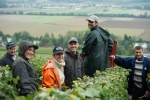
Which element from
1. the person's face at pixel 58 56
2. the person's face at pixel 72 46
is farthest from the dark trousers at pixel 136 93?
the person's face at pixel 58 56

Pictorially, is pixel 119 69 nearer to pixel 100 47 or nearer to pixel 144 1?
pixel 100 47

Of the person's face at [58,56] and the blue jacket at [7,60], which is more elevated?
the person's face at [58,56]

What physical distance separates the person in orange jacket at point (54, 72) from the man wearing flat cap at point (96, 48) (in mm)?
1881

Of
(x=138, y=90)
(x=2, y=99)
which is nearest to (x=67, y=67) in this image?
(x=2, y=99)

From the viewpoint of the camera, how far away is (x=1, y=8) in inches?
Answer: 3895

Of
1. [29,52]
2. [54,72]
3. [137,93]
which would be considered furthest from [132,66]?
[29,52]

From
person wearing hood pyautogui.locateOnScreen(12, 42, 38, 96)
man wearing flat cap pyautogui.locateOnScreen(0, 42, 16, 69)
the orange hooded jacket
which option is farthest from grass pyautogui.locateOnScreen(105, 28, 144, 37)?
person wearing hood pyautogui.locateOnScreen(12, 42, 38, 96)

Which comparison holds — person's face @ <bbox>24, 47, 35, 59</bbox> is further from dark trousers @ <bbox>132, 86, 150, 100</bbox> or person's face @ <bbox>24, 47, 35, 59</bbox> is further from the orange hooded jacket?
dark trousers @ <bbox>132, 86, 150, 100</bbox>

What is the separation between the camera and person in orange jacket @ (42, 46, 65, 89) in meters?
4.65

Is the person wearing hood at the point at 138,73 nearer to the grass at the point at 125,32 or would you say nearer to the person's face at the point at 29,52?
the person's face at the point at 29,52

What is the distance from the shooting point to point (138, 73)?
630 cm

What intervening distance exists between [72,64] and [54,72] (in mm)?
936

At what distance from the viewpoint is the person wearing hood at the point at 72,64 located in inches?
218

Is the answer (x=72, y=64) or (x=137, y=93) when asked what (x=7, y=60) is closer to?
(x=72, y=64)
